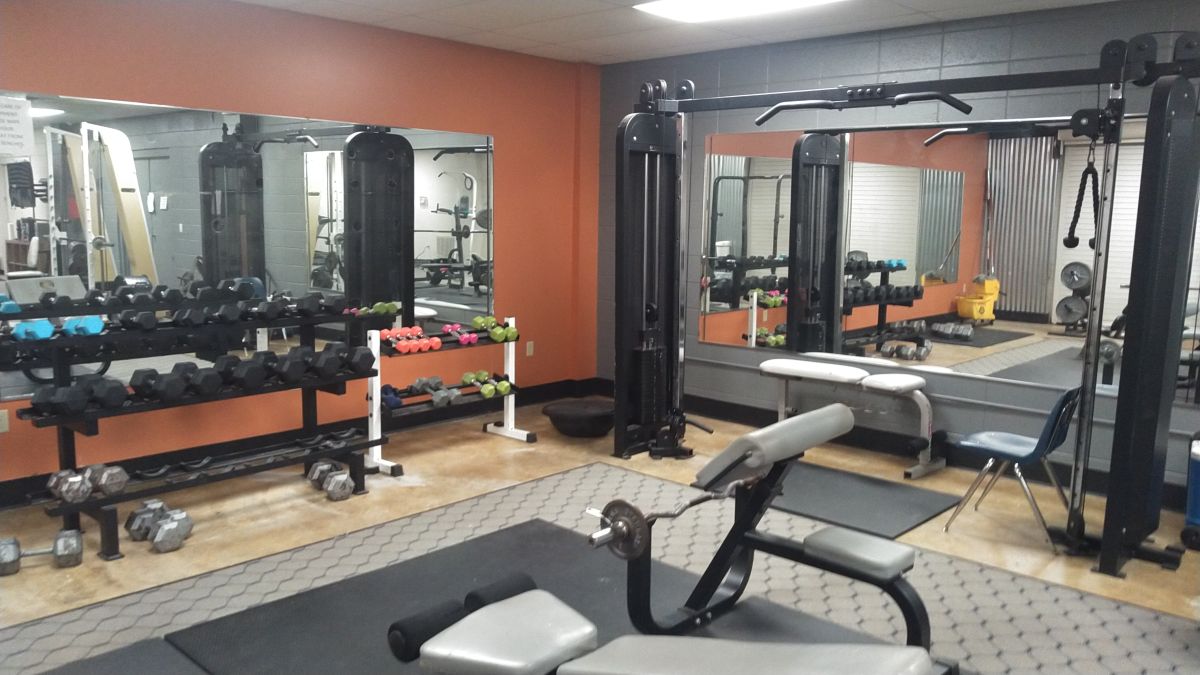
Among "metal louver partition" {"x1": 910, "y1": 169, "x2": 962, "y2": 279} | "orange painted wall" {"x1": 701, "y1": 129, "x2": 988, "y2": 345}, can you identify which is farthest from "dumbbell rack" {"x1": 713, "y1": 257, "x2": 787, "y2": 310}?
"metal louver partition" {"x1": 910, "y1": 169, "x2": 962, "y2": 279}

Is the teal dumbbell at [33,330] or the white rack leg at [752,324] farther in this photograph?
the white rack leg at [752,324]

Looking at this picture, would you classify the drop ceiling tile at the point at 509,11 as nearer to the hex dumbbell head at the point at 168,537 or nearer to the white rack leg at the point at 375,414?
the white rack leg at the point at 375,414

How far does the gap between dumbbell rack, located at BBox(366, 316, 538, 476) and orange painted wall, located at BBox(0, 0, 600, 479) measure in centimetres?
47

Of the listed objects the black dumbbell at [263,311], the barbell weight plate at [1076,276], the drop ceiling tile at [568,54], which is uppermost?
the drop ceiling tile at [568,54]

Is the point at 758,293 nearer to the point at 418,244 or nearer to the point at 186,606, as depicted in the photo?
the point at 418,244

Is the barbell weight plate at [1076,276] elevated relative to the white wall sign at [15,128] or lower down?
lower down

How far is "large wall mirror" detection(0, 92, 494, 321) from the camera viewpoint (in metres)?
3.85

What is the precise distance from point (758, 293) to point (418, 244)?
2.13 metres

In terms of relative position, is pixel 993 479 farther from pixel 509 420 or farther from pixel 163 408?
pixel 163 408

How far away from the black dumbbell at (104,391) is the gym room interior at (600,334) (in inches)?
0.8

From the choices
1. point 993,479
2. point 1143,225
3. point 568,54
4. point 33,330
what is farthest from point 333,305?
point 1143,225

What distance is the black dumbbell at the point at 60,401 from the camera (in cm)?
348

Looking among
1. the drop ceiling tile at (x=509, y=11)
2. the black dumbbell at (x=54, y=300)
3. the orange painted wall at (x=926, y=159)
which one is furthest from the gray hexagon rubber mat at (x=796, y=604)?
the drop ceiling tile at (x=509, y=11)

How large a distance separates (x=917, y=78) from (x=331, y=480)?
144 inches
